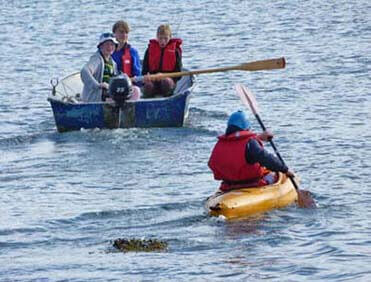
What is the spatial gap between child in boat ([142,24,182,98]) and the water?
0.69 meters

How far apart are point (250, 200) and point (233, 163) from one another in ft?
1.15

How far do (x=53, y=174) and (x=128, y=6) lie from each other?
2236 centimetres

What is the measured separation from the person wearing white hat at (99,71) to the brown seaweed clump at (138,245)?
5.38 meters

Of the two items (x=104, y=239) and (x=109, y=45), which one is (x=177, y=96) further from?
(x=104, y=239)

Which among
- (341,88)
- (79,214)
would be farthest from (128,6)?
(79,214)

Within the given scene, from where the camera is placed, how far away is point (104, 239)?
11.3m

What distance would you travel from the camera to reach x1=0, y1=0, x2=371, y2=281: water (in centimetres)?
1048

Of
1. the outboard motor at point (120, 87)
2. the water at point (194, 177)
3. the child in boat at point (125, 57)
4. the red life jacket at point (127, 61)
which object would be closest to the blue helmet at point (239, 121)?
the water at point (194, 177)

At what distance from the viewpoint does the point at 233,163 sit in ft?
38.4

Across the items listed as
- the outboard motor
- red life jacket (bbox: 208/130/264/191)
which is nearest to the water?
red life jacket (bbox: 208/130/264/191)

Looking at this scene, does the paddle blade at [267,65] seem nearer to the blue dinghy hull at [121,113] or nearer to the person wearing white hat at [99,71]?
the blue dinghy hull at [121,113]

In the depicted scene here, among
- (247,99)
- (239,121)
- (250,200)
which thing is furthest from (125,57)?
(250,200)

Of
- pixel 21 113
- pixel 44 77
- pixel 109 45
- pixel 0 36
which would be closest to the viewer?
pixel 109 45

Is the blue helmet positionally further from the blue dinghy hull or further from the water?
the blue dinghy hull
